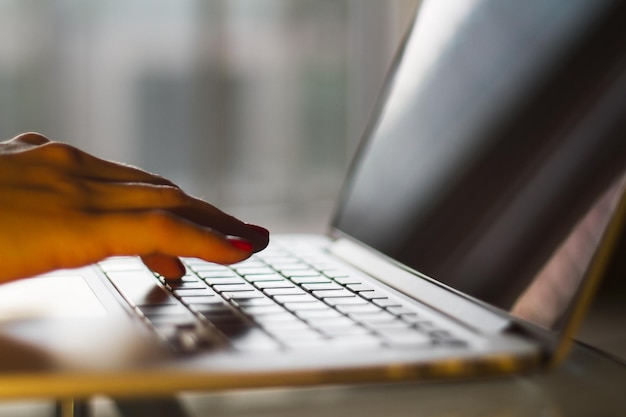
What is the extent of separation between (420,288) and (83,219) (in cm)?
23

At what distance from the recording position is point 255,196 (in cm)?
337

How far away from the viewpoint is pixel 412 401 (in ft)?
1.24

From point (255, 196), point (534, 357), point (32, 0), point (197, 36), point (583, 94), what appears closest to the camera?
point (534, 357)

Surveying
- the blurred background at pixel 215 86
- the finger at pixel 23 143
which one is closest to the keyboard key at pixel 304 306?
the finger at pixel 23 143

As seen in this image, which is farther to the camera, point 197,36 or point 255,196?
point 255,196

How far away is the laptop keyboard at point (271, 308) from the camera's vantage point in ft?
1.35

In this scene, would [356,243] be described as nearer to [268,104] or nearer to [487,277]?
[487,277]

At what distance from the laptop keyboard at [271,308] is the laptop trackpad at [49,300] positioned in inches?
1.0

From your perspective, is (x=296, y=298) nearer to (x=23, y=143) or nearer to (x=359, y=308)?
(x=359, y=308)

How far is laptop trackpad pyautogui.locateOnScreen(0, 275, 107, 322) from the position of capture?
Result: 0.47 metres

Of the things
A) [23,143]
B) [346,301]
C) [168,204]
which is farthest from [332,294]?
[23,143]

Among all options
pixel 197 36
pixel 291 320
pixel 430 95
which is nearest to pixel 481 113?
pixel 430 95

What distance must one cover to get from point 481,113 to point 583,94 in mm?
126

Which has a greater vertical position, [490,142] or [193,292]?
[490,142]
